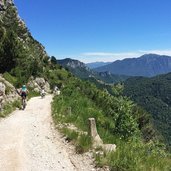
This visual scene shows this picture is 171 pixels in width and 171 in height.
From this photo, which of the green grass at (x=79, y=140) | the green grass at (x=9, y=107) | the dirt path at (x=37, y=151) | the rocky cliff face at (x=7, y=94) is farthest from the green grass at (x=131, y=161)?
the rocky cliff face at (x=7, y=94)

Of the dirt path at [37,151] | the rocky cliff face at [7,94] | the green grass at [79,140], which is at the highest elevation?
the rocky cliff face at [7,94]

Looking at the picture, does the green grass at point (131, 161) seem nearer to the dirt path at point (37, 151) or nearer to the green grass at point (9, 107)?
the dirt path at point (37, 151)

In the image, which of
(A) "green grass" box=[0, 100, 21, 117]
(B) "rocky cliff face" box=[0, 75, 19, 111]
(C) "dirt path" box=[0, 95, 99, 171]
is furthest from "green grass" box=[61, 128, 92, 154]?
(B) "rocky cliff face" box=[0, 75, 19, 111]

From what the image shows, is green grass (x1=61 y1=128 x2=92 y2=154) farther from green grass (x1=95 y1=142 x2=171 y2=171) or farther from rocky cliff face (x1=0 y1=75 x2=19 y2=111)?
rocky cliff face (x1=0 y1=75 x2=19 y2=111)

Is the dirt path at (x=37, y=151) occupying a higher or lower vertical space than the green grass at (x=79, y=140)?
lower

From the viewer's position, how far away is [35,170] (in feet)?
35.3

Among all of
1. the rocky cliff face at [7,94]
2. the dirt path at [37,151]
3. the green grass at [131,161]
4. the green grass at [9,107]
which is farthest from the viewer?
the rocky cliff face at [7,94]

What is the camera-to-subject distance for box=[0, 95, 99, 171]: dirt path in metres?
11.2

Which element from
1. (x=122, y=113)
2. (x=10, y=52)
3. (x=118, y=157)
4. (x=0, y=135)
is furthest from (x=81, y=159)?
(x=10, y=52)

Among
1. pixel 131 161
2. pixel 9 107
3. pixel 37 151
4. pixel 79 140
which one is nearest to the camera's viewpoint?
pixel 131 161

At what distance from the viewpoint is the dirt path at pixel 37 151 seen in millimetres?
11203

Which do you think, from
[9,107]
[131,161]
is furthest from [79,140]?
[9,107]

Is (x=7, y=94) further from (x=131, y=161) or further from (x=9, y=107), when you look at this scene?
(x=131, y=161)

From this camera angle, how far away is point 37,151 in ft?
42.2
